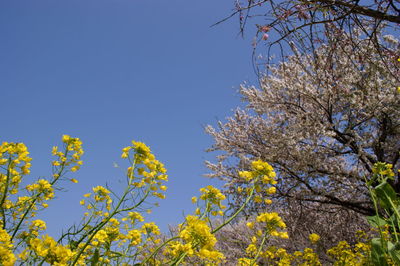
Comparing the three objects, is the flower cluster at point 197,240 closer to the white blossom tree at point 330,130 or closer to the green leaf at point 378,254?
the green leaf at point 378,254

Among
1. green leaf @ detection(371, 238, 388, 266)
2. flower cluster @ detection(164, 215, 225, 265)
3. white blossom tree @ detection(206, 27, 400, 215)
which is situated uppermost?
white blossom tree @ detection(206, 27, 400, 215)

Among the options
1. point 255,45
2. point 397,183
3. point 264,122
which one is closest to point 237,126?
point 264,122

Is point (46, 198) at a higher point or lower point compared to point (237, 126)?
lower

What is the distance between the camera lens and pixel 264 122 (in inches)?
332

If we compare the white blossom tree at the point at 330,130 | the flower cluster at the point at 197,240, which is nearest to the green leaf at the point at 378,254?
the flower cluster at the point at 197,240

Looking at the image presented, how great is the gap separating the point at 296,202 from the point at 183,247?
6.90 metres

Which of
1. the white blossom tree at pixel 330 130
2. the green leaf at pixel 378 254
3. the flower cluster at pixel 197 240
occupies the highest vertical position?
the white blossom tree at pixel 330 130

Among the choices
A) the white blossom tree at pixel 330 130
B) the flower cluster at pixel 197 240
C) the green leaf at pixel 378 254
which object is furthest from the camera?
the white blossom tree at pixel 330 130

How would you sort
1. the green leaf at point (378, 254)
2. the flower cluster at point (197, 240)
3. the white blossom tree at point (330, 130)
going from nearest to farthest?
the flower cluster at point (197, 240) < the green leaf at point (378, 254) < the white blossom tree at point (330, 130)

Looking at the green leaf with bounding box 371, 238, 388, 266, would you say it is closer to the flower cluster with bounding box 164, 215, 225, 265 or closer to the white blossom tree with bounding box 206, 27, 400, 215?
the flower cluster with bounding box 164, 215, 225, 265

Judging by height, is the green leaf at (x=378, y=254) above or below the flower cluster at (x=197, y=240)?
below

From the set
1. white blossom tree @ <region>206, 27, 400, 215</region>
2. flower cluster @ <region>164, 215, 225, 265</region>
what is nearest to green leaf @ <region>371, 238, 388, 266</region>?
flower cluster @ <region>164, 215, 225, 265</region>

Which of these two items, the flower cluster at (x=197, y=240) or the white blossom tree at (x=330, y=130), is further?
the white blossom tree at (x=330, y=130)

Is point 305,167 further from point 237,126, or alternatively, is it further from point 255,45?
point 255,45
